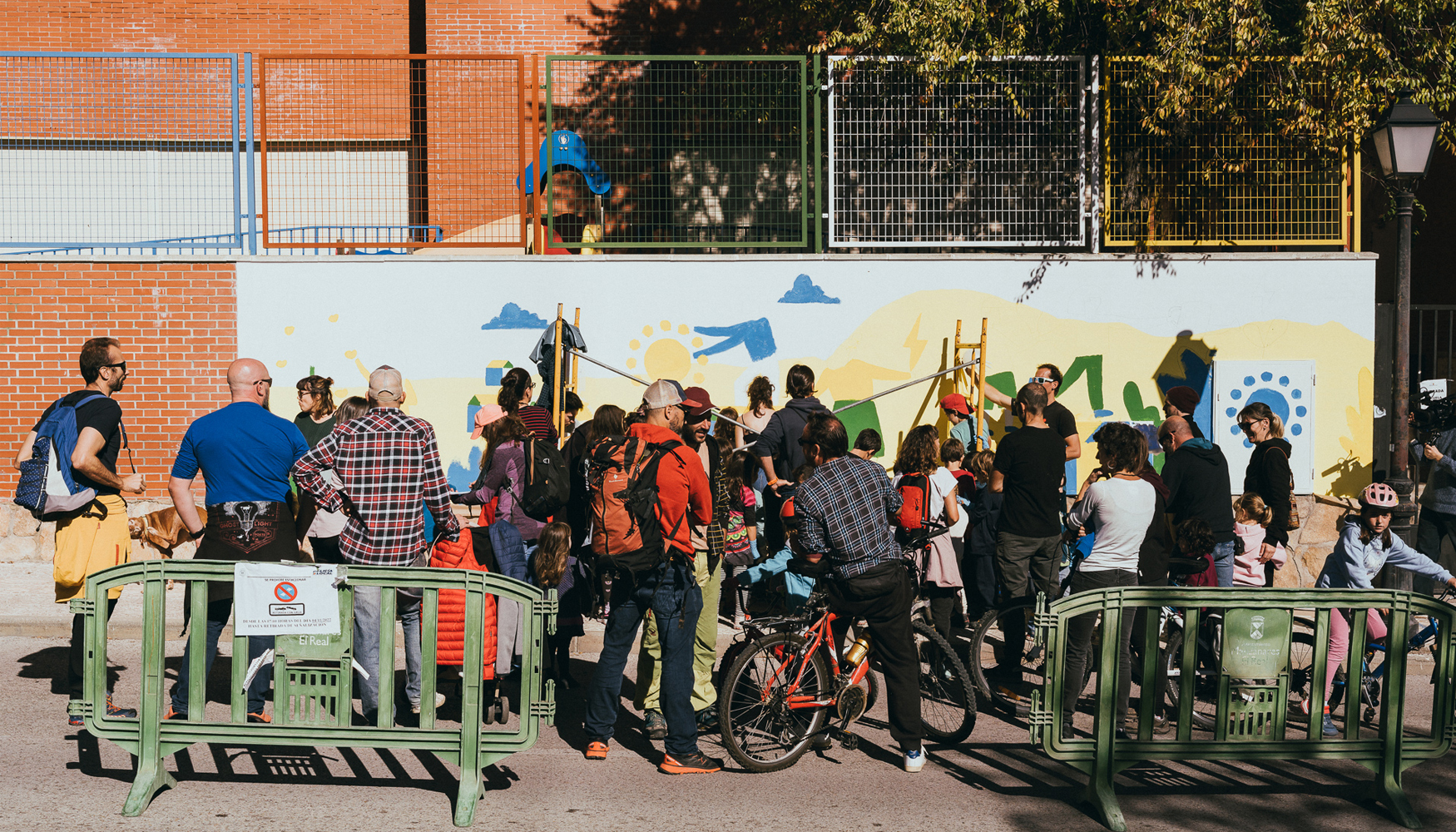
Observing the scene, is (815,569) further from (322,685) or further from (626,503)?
(322,685)

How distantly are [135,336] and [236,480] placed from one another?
6.47m

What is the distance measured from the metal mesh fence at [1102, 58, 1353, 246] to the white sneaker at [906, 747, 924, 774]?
7990mm

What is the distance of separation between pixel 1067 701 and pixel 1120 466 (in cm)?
133

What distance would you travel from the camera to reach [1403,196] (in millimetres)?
9242

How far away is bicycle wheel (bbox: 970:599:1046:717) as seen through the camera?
268 inches

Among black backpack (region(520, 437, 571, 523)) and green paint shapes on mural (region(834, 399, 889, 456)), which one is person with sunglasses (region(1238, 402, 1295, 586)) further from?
black backpack (region(520, 437, 571, 523))

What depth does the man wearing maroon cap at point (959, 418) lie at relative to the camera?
10.0 m

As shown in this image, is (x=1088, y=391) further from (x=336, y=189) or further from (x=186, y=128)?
(x=186, y=128)

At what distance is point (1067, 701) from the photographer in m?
5.95

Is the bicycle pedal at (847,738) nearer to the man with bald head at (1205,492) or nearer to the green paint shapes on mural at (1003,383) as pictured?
the man with bald head at (1205,492)

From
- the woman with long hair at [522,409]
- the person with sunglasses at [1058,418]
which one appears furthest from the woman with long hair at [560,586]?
the person with sunglasses at [1058,418]

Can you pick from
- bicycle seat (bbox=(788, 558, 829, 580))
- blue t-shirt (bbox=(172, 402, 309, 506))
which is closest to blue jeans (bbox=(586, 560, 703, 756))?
bicycle seat (bbox=(788, 558, 829, 580))

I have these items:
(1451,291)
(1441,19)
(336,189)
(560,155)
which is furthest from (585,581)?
(1451,291)

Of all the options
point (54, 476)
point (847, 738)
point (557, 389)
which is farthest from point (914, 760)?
point (557, 389)
